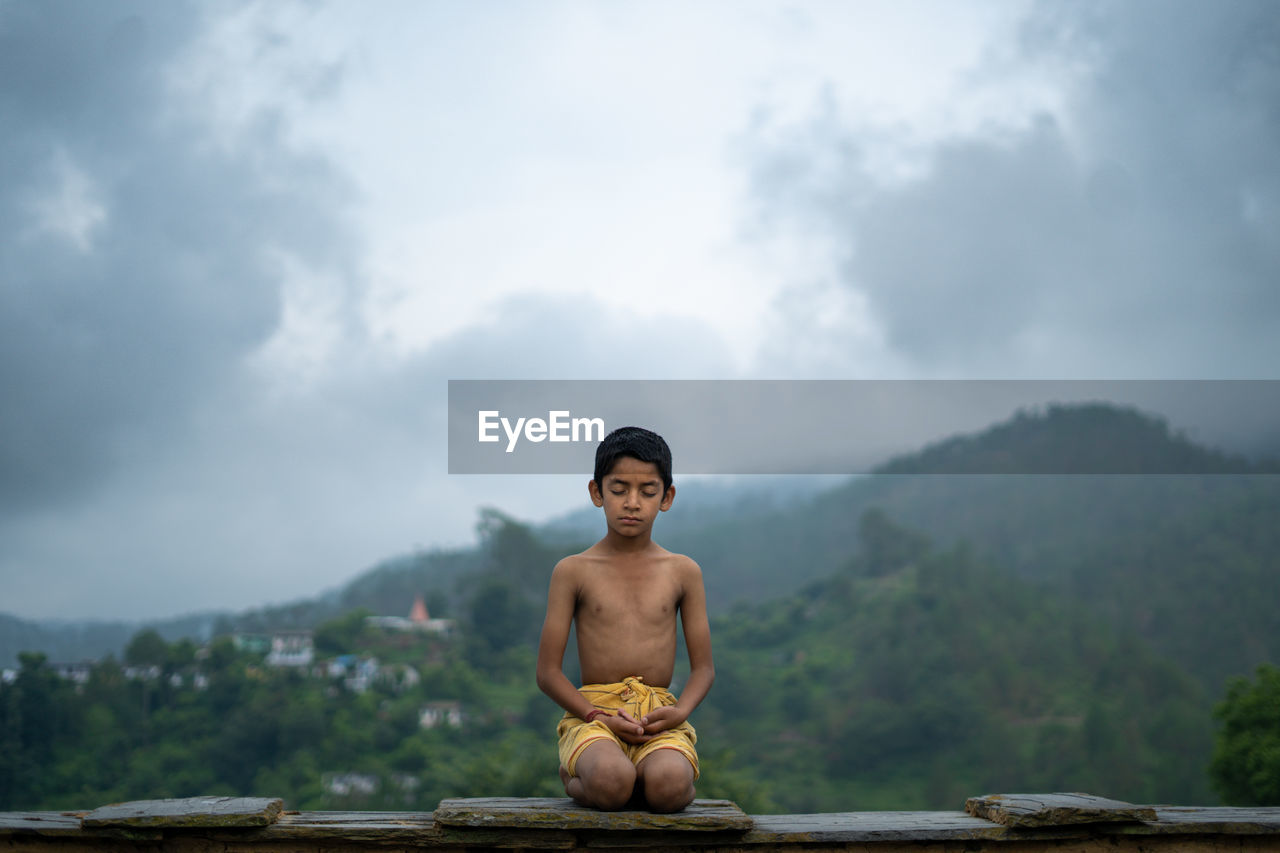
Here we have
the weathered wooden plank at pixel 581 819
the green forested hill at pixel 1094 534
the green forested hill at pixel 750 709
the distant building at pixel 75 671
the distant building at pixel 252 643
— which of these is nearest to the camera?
the weathered wooden plank at pixel 581 819

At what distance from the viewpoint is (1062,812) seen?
105 inches

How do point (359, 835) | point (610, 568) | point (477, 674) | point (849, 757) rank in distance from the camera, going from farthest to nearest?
point (477, 674) → point (849, 757) → point (610, 568) → point (359, 835)

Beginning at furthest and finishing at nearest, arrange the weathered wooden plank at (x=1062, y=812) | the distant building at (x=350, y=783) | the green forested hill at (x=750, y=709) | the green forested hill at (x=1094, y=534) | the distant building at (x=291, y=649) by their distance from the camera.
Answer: the green forested hill at (x=1094, y=534) < the distant building at (x=291, y=649) < the green forested hill at (x=750, y=709) < the distant building at (x=350, y=783) < the weathered wooden plank at (x=1062, y=812)

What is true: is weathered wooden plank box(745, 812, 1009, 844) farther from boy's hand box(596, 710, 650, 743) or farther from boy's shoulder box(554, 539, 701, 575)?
boy's shoulder box(554, 539, 701, 575)

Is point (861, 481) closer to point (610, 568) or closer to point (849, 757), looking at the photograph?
point (849, 757)

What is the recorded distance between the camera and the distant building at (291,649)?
137 feet

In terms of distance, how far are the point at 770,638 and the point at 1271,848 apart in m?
46.8

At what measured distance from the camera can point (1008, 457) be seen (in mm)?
58969

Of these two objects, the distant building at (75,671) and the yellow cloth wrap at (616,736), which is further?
the distant building at (75,671)

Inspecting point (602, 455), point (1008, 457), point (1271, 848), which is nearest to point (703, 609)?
point (602, 455)

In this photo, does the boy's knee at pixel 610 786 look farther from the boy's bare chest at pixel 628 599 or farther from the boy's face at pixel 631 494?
the boy's face at pixel 631 494

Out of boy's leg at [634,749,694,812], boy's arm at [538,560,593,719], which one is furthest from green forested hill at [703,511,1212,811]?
boy's leg at [634,749,694,812]

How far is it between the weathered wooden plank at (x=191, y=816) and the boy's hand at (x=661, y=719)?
1008 mm

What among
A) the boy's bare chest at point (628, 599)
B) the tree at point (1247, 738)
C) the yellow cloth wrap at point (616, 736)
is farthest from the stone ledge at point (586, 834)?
A: the tree at point (1247, 738)
